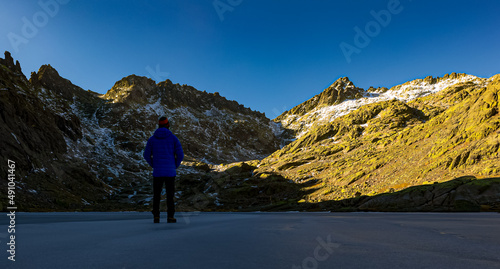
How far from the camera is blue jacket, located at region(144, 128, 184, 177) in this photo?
683 cm

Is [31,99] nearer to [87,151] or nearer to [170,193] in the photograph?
[87,151]

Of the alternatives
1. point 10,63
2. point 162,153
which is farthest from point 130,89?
point 162,153

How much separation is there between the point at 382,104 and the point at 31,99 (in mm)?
121939

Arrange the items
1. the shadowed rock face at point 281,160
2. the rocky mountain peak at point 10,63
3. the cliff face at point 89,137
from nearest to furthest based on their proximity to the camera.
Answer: the shadowed rock face at point 281,160 → the cliff face at point 89,137 → the rocky mountain peak at point 10,63

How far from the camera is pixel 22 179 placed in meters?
50.1

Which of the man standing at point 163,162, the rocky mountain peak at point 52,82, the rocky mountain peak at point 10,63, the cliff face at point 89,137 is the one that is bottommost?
the man standing at point 163,162

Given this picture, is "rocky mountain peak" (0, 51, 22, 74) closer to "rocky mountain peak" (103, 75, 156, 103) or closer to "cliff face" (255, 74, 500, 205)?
"rocky mountain peak" (103, 75, 156, 103)

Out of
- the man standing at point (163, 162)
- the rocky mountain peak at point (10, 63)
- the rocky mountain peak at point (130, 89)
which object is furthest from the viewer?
the rocky mountain peak at point (130, 89)

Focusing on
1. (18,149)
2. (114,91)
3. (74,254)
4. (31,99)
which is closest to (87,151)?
(31,99)

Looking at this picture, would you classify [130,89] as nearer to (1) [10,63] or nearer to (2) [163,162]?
(1) [10,63]

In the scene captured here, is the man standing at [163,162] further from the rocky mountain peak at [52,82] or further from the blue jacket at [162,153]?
the rocky mountain peak at [52,82]

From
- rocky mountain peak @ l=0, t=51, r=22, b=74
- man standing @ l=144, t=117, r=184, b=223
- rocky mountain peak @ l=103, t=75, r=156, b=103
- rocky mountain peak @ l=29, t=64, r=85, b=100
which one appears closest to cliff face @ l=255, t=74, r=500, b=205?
man standing @ l=144, t=117, r=184, b=223

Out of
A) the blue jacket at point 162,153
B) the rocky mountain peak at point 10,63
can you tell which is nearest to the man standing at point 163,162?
the blue jacket at point 162,153

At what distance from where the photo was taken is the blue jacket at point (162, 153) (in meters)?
6.83
